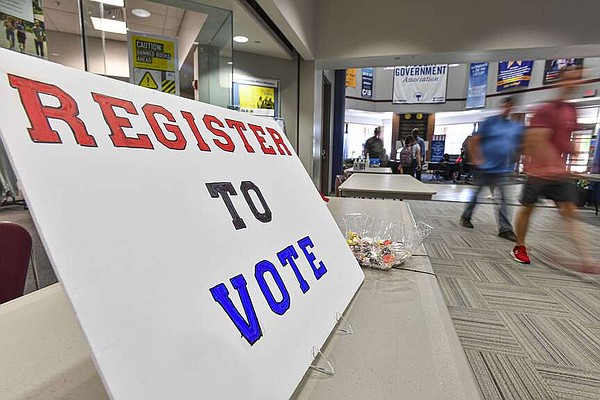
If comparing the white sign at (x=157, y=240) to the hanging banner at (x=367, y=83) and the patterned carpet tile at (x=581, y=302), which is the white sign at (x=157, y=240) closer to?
the patterned carpet tile at (x=581, y=302)

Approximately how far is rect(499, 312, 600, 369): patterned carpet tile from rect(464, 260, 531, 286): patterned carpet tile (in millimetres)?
539

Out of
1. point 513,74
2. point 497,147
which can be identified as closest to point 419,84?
point 513,74

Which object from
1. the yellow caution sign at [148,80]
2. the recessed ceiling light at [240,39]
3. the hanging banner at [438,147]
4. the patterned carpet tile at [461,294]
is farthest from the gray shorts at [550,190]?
the hanging banner at [438,147]

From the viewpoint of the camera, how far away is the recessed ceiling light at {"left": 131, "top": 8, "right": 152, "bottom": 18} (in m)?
3.44

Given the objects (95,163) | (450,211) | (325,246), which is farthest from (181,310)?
(450,211)

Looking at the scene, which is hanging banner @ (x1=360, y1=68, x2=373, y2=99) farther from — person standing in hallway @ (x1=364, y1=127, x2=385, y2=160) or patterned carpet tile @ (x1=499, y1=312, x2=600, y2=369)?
patterned carpet tile @ (x1=499, y1=312, x2=600, y2=369)

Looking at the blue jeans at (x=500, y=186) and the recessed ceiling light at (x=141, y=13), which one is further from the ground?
the recessed ceiling light at (x=141, y=13)

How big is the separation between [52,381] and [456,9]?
18.4ft

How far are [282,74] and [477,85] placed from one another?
901 centimetres

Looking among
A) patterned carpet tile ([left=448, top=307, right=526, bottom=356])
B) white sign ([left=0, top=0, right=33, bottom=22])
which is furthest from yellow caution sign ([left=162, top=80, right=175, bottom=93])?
patterned carpet tile ([left=448, top=307, right=526, bottom=356])

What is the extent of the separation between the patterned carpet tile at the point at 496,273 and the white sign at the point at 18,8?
11.4 feet

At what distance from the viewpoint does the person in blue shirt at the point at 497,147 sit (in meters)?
3.23

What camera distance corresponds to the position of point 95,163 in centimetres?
31

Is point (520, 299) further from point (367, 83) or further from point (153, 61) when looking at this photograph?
point (367, 83)
